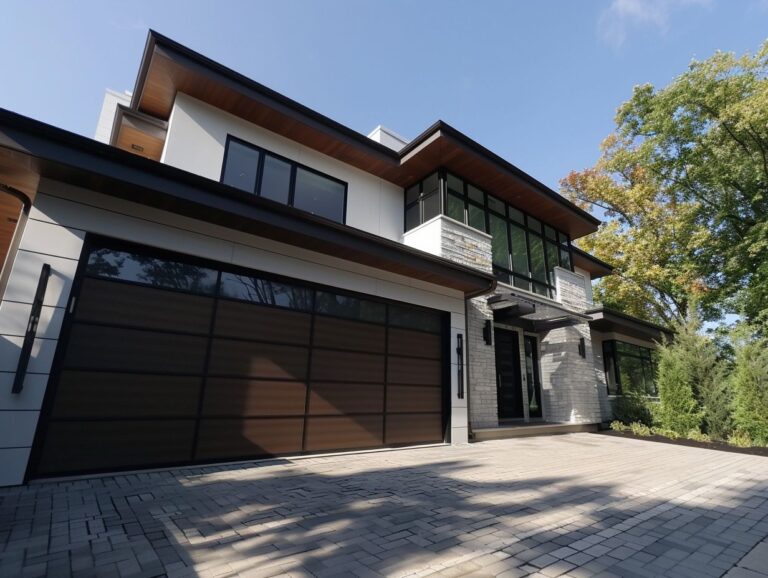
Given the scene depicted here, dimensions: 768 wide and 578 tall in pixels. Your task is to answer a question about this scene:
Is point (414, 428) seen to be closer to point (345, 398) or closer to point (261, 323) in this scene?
point (345, 398)

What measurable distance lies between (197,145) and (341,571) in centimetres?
800

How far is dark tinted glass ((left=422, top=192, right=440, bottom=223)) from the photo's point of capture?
1014cm

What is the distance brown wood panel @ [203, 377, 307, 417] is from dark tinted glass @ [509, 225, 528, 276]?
8.17 m

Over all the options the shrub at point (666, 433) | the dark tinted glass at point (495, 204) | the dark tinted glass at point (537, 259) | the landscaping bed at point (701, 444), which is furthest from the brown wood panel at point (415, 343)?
the shrub at point (666, 433)

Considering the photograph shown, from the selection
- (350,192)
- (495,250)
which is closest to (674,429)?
(495,250)

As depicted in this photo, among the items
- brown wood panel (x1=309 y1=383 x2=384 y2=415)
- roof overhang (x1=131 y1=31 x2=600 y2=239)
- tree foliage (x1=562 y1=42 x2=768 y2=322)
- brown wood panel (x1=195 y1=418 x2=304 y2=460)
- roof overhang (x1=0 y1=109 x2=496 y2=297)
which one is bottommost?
brown wood panel (x1=195 y1=418 x2=304 y2=460)

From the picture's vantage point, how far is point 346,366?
7.11 metres

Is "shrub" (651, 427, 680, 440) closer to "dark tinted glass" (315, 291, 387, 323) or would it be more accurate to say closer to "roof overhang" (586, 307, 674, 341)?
"roof overhang" (586, 307, 674, 341)

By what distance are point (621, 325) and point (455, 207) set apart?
868cm

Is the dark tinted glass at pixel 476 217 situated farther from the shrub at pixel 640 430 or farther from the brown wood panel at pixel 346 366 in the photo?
the shrub at pixel 640 430

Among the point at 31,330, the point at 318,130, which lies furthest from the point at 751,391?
the point at 31,330

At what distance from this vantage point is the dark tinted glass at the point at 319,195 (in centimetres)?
898

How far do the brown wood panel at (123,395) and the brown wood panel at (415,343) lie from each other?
3.84m

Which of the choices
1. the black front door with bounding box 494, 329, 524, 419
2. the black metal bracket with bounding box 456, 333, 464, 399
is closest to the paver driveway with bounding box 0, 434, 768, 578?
the black metal bracket with bounding box 456, 333, 464, 399
